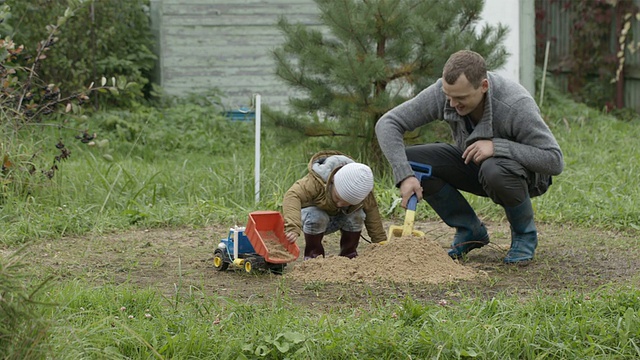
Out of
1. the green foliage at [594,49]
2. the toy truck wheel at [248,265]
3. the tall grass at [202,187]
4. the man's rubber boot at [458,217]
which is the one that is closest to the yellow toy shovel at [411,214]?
the man's rubber boot at [458,217]

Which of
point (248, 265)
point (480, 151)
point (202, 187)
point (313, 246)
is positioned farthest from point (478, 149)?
point (202, 187)

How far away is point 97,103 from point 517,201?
7.16 m

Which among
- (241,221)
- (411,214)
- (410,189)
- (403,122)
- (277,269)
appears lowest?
(241,221)

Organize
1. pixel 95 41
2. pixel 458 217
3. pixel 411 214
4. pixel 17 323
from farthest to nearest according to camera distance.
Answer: pixel 95 41 → pixel 458 217 → pixel 411 214 → pixel 17 323

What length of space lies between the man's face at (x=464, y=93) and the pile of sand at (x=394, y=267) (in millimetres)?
750

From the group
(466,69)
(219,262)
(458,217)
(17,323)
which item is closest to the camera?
(17,323)

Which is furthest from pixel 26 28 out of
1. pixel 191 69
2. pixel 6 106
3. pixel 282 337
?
pixel 282 337

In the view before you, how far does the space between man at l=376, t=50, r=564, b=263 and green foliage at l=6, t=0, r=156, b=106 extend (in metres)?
6.03

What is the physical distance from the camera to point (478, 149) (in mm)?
5125

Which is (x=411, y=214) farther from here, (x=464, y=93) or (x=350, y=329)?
(x=350, y=329)

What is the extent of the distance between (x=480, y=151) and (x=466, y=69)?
0.49 m

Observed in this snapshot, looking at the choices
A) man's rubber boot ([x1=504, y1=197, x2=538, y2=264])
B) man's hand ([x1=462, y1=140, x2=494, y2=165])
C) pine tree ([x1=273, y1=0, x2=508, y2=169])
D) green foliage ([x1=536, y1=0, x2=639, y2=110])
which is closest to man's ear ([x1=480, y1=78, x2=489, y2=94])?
man's hand ([x1=462, y1=140, x2=494, y2=165])

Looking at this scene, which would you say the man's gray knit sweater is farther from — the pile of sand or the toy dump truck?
the toy dump truck

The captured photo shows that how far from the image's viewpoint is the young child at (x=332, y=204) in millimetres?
5000
